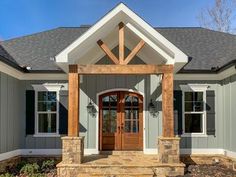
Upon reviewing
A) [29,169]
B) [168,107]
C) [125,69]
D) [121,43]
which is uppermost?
[121,43]

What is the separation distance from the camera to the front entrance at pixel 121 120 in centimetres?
1273

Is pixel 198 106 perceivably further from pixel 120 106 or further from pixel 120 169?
pixel 120 169

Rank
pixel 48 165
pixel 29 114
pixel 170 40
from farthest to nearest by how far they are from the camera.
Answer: pixel 170 40 → pixel 29 114 → pixel 48 165

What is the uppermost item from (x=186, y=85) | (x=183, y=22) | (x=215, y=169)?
(x=183, y=22)

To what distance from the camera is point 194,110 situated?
1273cm

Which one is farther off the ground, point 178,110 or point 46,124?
point 178,110

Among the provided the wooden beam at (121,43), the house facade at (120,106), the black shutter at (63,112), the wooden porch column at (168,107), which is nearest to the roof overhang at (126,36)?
the wooden beam at (121,43)

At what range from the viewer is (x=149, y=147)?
41.2ft

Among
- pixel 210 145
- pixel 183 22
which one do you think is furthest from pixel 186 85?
pixel 183 22

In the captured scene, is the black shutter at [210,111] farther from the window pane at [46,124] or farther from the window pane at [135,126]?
the window pane at [46,124]

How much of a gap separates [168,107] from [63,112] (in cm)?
414

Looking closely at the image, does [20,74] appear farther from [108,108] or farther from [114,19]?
[114,19]

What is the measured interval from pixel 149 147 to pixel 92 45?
4192 millimetres

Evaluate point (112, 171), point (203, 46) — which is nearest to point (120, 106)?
point (112, 171)
